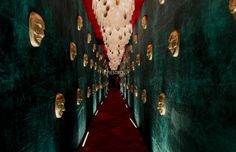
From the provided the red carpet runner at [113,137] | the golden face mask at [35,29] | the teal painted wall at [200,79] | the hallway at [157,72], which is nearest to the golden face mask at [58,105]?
the hallway at [157,72]

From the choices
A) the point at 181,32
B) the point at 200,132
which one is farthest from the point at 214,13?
the point at 200,132

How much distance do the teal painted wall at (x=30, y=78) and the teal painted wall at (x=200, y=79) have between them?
2209 millimetres

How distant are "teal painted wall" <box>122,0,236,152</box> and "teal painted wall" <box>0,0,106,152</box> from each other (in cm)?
221

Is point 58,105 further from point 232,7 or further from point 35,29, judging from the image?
point 232,7

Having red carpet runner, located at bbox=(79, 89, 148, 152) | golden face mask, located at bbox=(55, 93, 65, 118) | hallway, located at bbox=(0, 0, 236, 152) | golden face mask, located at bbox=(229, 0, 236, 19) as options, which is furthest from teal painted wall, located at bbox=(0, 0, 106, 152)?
red carpet runner, located at bbox=(79, 89, 148, 152)

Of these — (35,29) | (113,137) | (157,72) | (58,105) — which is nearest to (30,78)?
(35,29)

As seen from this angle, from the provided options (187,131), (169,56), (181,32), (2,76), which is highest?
(181,32)

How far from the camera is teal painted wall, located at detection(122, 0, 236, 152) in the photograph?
199 centimetres

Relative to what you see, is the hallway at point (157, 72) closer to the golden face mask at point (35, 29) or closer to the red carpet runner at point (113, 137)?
the golden face mask at point (35, 29)

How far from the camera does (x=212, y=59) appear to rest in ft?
7.54

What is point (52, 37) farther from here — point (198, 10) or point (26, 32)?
point (198, 10)

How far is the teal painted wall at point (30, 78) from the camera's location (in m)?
2.04

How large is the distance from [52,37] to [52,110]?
1.35 meters

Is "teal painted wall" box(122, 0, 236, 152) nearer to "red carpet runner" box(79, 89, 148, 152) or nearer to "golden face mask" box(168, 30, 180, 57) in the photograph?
"golden face mask" box(168, 30, 180, 57)
